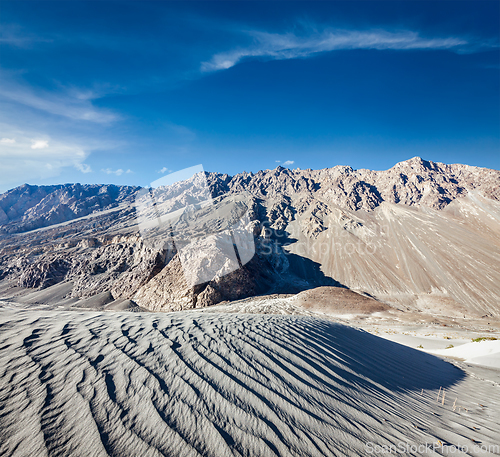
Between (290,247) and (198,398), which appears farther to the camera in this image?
(290,247)

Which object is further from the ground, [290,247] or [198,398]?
[198,398]

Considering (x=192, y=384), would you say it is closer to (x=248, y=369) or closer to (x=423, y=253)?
(x=248, y=369)

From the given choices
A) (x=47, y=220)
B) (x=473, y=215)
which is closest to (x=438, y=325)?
(x=473, y=215)

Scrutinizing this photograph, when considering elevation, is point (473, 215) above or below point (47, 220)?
below

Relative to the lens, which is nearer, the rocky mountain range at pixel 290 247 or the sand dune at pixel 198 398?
the sand dune at pixel 198 398
